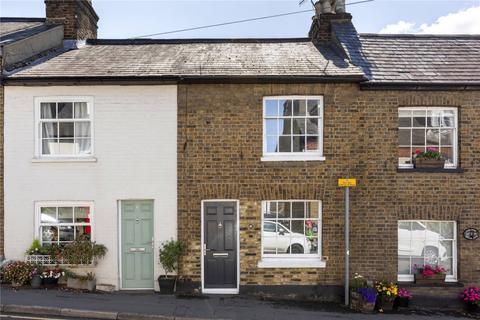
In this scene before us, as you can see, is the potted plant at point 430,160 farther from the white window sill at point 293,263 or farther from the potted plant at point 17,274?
the potted plant at point 17,274

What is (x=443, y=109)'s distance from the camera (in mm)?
9398

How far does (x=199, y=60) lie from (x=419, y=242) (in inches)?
284

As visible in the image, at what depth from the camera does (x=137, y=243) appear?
944 centimetres

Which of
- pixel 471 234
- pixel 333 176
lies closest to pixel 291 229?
pixel 333 176

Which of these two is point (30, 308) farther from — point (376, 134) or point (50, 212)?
point (376, 134)

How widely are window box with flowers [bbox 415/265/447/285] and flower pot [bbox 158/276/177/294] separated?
5.77 metres

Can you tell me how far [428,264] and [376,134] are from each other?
3.42m

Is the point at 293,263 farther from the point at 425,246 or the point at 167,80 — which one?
the point at 167,80

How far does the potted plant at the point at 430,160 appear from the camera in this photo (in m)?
9.18

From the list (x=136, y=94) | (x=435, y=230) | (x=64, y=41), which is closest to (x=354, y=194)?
(x=435, y=230)

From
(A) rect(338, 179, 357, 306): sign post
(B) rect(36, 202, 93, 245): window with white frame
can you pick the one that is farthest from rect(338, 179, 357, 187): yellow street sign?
(B) rect(36, 202, 93, 245): window with white frame

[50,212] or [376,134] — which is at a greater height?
[376,134]

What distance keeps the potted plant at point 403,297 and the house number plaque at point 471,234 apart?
6.37 ft

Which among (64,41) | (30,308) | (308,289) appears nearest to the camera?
(30,308)
